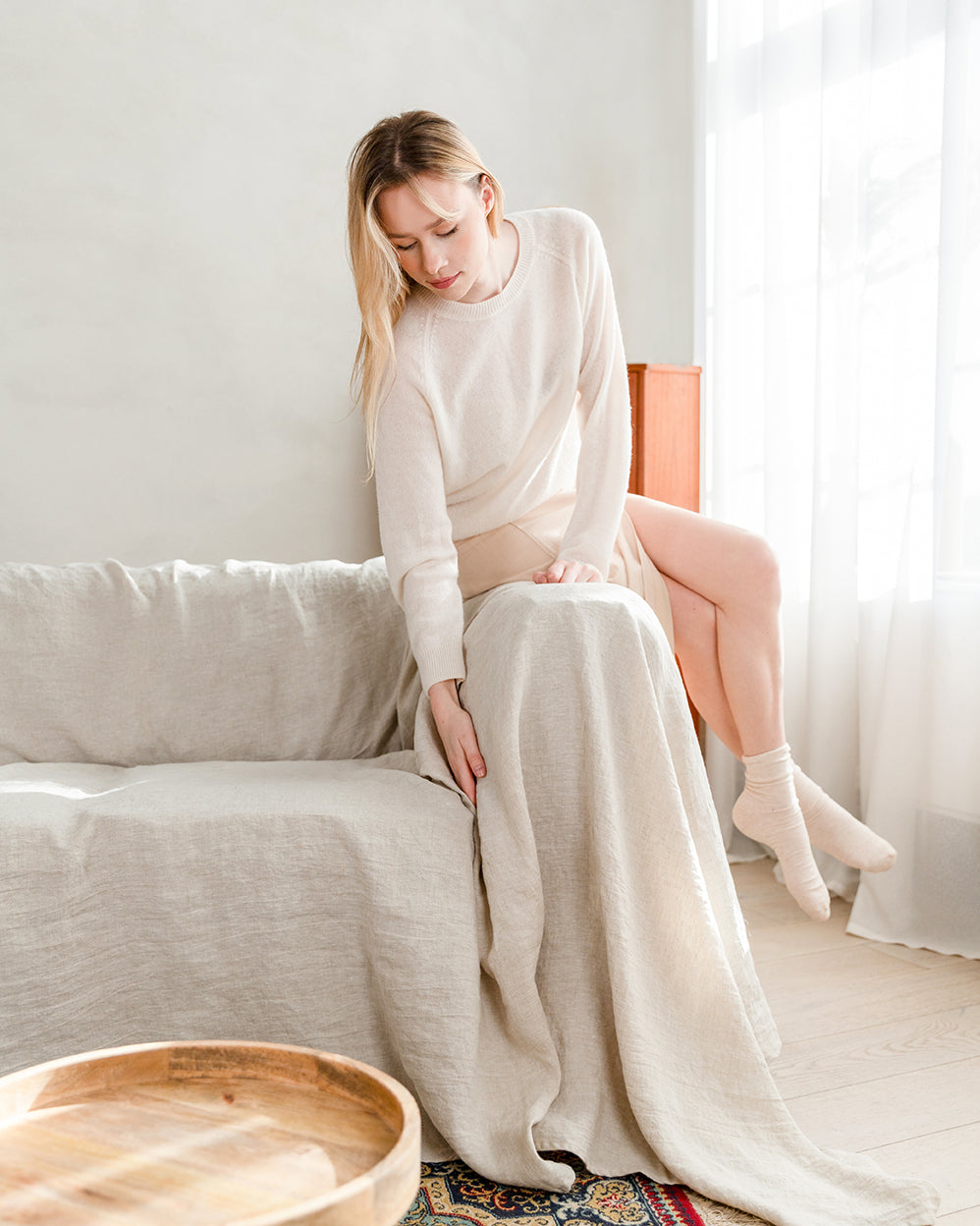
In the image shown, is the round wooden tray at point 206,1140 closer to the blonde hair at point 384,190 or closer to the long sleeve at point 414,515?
the long sleeve at point 414,515

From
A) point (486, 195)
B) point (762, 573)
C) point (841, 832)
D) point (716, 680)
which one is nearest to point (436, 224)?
point (486, 195)

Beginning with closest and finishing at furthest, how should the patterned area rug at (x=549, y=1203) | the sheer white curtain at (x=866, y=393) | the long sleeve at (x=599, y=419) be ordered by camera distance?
the patterned area rug at (x=549, y=1203)
the long sleeve at (x=599, y=419)
the sheer white curtain at (x=866, y=393)

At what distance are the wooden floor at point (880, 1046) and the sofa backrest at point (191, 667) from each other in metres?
0.79

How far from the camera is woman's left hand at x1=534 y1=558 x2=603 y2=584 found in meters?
1.54

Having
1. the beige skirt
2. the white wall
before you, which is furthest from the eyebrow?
the white wall

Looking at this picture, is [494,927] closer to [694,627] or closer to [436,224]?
[694,627]

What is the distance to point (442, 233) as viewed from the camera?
1485mm

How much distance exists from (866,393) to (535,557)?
3.21 ft

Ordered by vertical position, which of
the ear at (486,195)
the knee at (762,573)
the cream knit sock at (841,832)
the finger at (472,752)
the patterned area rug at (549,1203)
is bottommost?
the patterned area rug at (549,1203)

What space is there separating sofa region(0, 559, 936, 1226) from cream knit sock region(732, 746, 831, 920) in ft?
0.81

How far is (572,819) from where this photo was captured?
1.35 m

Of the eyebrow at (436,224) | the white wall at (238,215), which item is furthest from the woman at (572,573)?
the white wall at (238,215)

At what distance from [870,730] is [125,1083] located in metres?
1.81

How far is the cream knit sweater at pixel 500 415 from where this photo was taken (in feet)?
5.17
